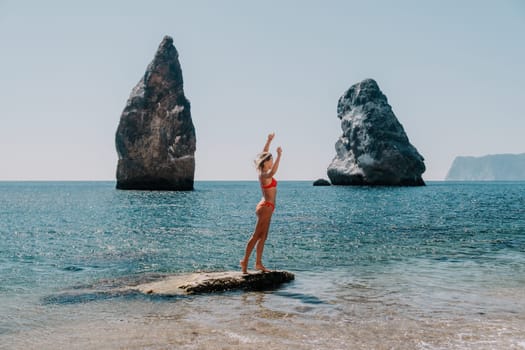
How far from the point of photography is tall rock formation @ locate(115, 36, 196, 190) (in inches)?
3351

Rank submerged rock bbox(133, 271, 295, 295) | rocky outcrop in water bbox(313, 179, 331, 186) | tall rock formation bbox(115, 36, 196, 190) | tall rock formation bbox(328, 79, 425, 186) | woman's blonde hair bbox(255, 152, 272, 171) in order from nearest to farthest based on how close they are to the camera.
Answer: woman's blonde hair bbox(255, 152, 272, 171)
submerged rock bbox(133, 271, 295, 295)
tall rock formation bbox(115, 36, 196, 190)
tall rock formation bbox(328, 79, 425, 186)
rocky outcrop in water bbox(313, 179, 331, 186)

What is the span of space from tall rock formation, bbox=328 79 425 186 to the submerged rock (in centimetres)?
9865

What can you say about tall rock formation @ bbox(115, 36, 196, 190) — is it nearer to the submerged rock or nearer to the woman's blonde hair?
the submerged rock

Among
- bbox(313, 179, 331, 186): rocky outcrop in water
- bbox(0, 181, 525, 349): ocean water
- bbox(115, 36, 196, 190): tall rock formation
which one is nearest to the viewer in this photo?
bbox(0, 181, 525, 349): ocean water

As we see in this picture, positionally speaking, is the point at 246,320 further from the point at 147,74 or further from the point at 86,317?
the point at 147,74

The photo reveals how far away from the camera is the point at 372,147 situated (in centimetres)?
10894

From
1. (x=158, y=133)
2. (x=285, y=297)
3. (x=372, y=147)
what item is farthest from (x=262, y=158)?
(x=372, y=147)

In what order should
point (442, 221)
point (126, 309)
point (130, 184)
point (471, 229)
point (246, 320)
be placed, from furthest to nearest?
point (130, 184)
point (442, 221)
point (471, 229)
point (126, 309)
point (246, 320)

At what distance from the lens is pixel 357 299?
10086 mm

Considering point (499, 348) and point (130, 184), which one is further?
point (130, 184)

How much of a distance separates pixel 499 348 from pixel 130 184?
284ft

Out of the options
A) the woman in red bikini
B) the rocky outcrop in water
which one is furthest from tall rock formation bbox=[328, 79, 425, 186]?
the woman in red bikini

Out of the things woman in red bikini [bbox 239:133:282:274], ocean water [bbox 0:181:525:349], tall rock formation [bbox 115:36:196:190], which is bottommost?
ocean water [bbox 0:181:525:349]

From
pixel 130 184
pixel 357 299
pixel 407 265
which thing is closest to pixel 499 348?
pixel 357 299
